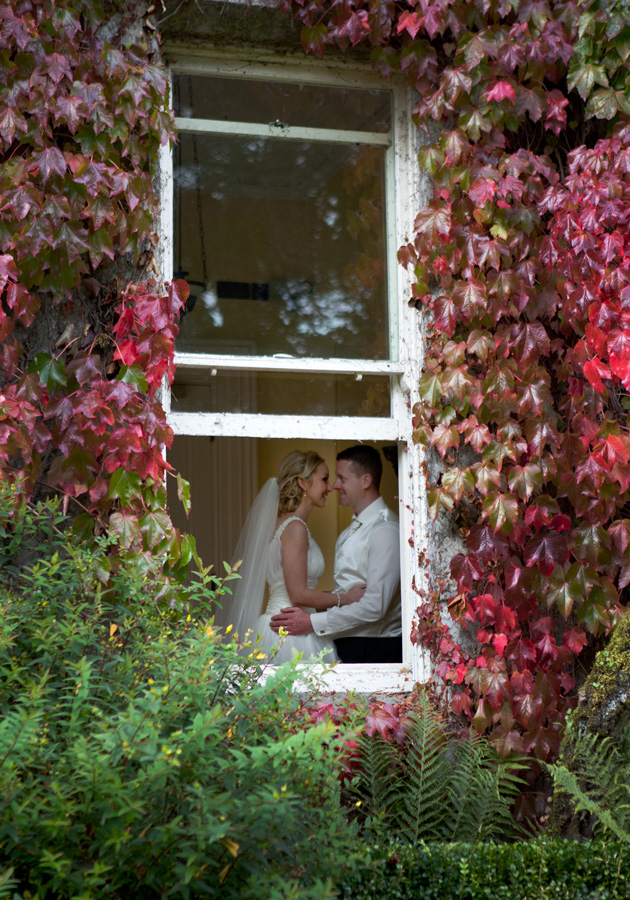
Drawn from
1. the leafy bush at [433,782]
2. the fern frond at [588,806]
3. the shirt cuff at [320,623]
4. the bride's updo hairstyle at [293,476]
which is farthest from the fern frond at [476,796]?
the bride's updo hairstyle at [293,476]

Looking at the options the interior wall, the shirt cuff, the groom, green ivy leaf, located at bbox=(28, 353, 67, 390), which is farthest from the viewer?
the interior wall

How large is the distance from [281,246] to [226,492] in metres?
2.01

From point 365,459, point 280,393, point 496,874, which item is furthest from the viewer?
point 365,459

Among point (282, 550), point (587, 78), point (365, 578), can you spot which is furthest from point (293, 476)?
point (587, 78)

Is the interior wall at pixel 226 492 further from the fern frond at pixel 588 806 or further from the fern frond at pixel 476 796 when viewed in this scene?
the fern frond at pixel 588 806

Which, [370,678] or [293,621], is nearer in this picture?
[370,678]

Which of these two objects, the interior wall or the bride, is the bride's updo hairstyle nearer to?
the bride

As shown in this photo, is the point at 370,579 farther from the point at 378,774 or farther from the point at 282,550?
the point at 378,774

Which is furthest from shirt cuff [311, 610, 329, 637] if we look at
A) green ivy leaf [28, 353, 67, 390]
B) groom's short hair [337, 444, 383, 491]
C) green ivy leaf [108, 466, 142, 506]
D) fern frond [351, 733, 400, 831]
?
green ivy leaf [28, 353, 67, 390]

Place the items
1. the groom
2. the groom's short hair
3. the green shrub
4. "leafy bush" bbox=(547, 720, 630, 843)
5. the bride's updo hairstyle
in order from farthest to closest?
the bride's updo hairstyle → the groom's short hair → the groom → "leafy bush" bbox=(547, 720, 630, 843) → the green shrub

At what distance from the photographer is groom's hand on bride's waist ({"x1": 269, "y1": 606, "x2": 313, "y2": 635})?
159 inches

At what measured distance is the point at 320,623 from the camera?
402cm

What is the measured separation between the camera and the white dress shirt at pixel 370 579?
389 centimetres

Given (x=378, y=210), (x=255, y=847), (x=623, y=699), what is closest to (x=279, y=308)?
(x=378, y=210)
